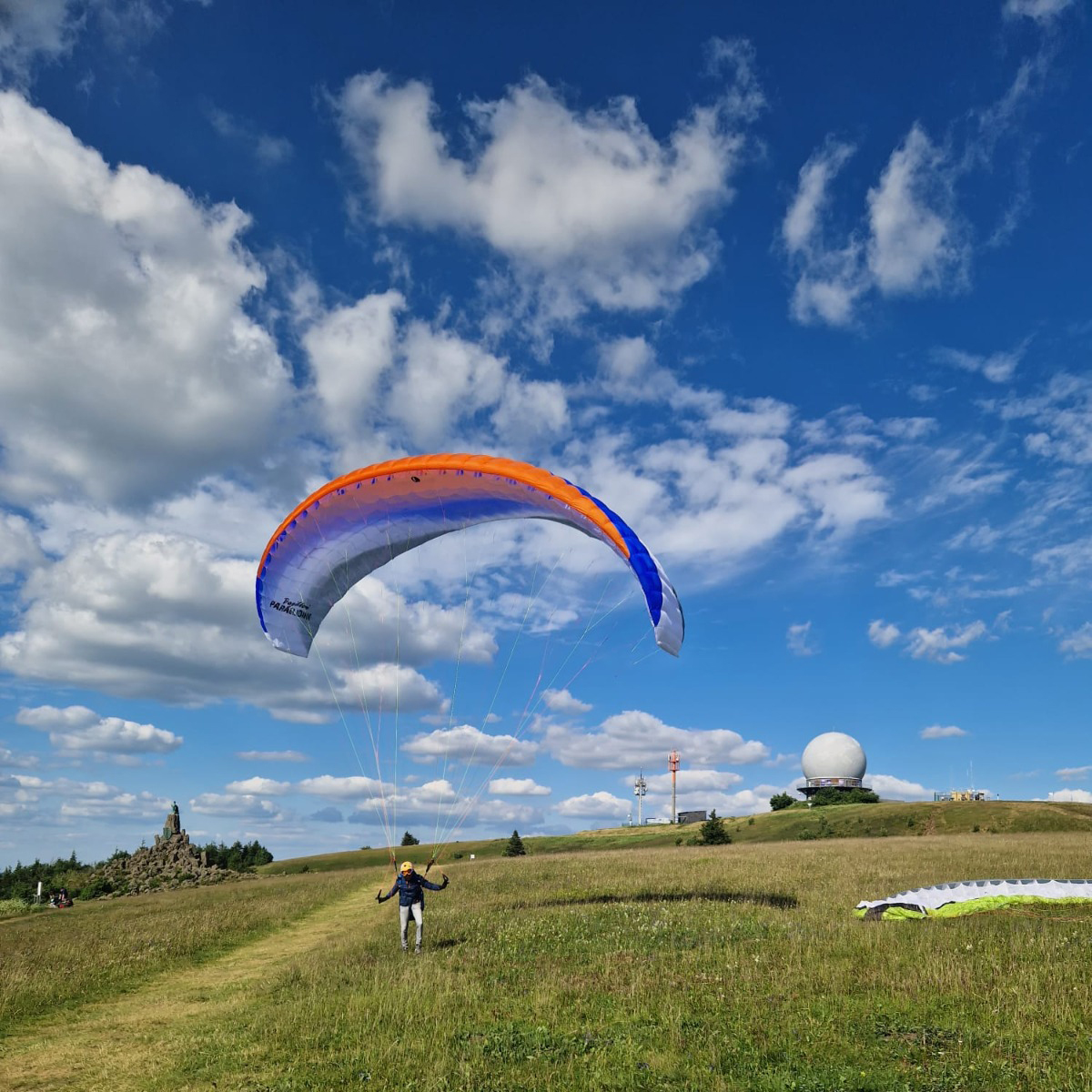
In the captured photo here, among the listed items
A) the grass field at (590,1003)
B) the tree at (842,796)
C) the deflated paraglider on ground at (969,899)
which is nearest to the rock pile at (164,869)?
the grass field at (590,1003)

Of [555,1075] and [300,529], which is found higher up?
[300,529]

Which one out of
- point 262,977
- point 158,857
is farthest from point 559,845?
point 262,977

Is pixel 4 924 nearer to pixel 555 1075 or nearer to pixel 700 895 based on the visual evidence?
pixel 700 895

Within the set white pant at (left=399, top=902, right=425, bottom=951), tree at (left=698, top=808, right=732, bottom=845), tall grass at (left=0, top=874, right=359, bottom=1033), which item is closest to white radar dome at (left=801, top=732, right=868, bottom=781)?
tree at (left=698, top=808, right=732, bottom=845)

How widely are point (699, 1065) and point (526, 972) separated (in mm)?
4991

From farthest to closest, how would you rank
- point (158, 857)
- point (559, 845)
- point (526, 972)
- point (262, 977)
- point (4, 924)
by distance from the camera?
point (559, 845) < point (158, 857) < point (4, 924) < point (262, 977) < point (526, 972)

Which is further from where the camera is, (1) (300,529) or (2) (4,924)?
(2) (4,924)

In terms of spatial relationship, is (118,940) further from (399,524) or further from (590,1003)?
(590,1003)

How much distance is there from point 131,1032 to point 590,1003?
745 cm

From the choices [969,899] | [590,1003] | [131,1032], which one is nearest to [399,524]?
[131,1032]

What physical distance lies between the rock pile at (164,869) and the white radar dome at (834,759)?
60.7 meters

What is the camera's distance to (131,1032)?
1255cm

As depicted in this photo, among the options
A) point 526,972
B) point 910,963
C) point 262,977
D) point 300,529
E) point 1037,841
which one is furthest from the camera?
point 1037,841

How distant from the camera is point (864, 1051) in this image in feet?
28.0
